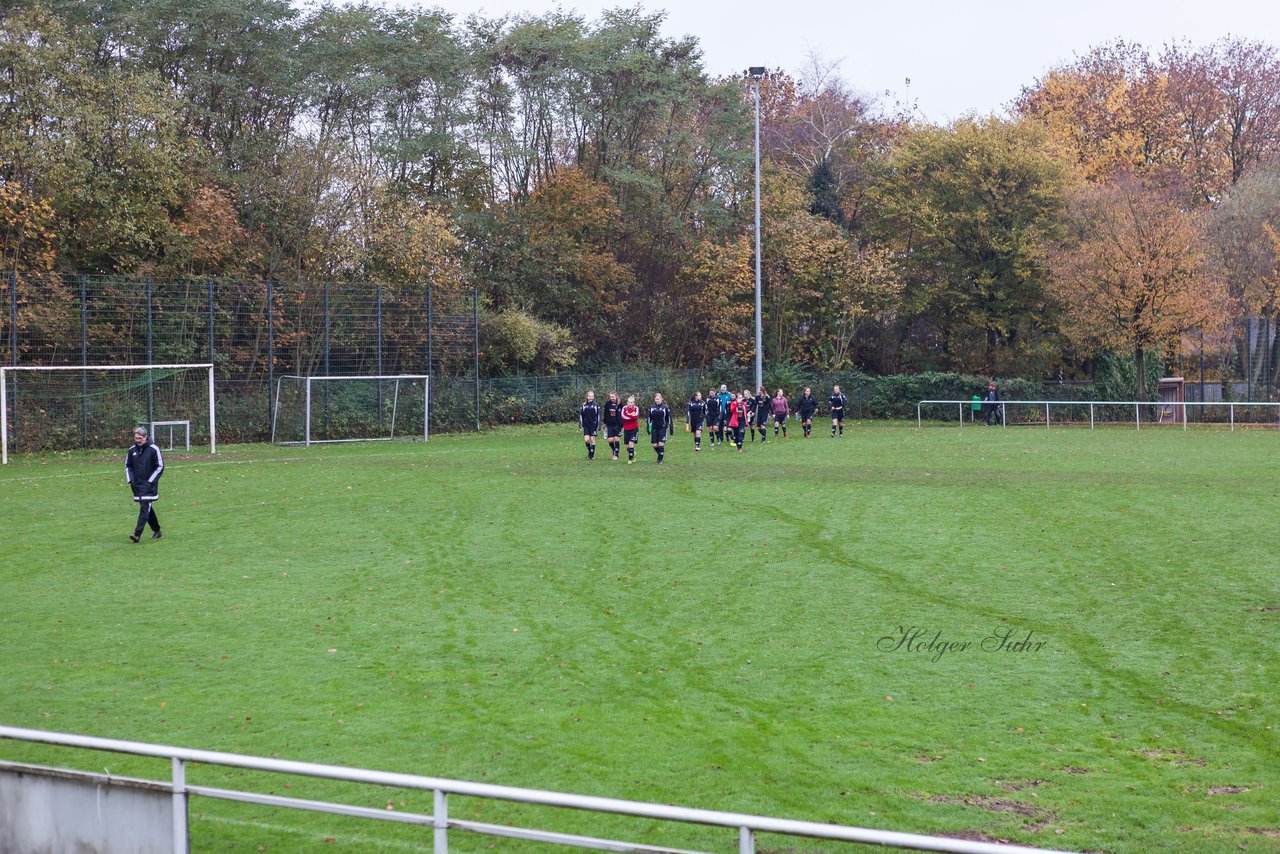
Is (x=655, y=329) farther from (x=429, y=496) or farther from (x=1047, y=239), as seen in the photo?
(x=429, y=496)

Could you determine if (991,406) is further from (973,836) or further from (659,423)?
(973,836)

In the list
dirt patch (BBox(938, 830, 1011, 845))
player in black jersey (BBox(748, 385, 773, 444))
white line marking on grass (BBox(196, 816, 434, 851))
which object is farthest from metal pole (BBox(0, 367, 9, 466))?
dirt patch (BBox(938, 830, 1011, 845))

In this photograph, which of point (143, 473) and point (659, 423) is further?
point (659, 423)

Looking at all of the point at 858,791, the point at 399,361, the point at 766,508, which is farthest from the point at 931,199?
the point at 858,791

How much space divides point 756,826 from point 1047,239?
47785 millimetres

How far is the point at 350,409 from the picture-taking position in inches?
1447

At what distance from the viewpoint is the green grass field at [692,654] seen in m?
6.82

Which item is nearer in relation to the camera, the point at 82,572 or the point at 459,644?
the point at 459,644

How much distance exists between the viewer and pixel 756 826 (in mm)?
3930

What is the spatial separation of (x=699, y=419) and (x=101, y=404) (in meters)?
15.7

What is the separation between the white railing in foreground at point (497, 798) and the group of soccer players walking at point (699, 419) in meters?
21.8

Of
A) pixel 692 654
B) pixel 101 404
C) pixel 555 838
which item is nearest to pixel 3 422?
pixel 101 404

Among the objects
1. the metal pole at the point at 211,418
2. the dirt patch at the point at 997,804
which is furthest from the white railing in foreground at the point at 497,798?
the metal pole at the point at 211,418

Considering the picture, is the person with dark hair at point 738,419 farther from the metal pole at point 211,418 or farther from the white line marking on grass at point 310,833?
the white line marking on grass at point 310,833
